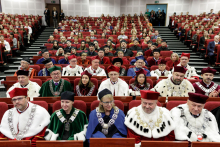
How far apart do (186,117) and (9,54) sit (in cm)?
744

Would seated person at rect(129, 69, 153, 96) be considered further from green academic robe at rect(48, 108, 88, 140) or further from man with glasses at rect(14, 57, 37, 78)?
man with glasses at rect(14, 57, 37, 78)

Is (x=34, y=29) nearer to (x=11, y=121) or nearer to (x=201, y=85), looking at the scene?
(x=11, y=121)

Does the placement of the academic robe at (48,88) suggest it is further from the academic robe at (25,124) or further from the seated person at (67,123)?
the seated person at (67,123)

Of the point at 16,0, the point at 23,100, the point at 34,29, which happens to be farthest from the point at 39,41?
the point at 23,100

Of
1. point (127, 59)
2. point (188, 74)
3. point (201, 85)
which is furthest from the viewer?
point (127, 59)

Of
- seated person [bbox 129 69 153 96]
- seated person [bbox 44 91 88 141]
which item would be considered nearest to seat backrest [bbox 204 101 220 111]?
seated person [bbox 129 69 153 96]

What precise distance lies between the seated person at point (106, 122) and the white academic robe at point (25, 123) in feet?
2.27

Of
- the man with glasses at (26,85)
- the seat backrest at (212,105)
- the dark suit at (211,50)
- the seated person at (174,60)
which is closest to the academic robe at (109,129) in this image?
the seat backrest at (212,105)

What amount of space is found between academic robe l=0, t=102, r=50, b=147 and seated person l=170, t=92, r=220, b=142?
6.19ft

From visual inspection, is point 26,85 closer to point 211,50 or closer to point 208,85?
point 208,85

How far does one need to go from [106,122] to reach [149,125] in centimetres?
60

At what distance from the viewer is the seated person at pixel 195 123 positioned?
6.88ft

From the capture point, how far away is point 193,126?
7.23 feet

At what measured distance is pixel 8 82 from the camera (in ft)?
12.8
